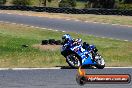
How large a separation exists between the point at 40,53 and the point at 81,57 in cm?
368

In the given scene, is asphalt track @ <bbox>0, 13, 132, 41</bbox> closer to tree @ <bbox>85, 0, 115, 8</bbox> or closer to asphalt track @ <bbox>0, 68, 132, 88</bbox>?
asphalt track @ <bbox>0, 68, 132, 88</bbox>

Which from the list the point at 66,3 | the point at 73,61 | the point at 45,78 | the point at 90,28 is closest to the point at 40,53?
the point at 73,61

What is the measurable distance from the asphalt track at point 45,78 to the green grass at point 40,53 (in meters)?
1.40

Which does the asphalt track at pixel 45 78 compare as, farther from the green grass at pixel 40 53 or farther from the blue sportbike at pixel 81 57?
the green grass at pixel 40 53

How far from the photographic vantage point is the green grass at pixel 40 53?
17.8m

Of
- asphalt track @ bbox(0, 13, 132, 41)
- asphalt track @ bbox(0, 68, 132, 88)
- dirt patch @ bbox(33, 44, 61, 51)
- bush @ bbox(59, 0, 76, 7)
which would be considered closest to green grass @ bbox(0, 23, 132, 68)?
dirt patch @ bbox(33, 44, 61, 51)

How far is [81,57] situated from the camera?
53.9ft

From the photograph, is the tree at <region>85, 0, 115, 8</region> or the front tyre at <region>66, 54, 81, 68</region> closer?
the front tyre at <region>66, 54, 81, 68</region>

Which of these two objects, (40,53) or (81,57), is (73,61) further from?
(40,53)

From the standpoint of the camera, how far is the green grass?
17766 millimetres

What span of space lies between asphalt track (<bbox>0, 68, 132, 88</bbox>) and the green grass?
1400 millimetres

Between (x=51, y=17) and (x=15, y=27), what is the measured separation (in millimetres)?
9726

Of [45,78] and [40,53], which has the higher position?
[45,78]

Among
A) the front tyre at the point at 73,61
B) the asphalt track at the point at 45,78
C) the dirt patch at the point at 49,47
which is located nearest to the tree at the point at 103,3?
the dirt patch at the point at 49,47
